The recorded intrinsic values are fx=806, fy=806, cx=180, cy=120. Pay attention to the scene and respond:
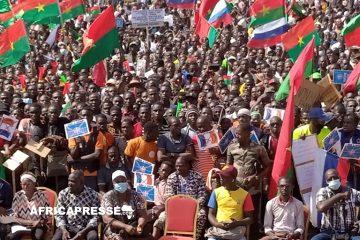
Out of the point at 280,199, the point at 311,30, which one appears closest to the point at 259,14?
the point at 311,30

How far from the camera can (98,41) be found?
14828 mm

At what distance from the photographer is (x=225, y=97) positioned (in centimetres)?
1359

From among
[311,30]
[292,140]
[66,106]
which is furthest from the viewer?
[311,30]

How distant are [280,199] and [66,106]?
4.81 m

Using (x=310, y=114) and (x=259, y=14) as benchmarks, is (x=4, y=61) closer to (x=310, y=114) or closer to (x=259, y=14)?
(x=259, y=14)

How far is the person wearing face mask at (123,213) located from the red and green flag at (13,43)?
6627 mm

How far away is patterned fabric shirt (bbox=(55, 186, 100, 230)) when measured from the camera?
9.44 meters

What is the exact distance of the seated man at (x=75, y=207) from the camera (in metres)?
9.40

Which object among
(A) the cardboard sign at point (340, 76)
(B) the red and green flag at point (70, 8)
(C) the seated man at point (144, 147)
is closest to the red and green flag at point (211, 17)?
(B) the red and green flag at point (70, 8)

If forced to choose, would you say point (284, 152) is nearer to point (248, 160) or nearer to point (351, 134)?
point (248, 160)

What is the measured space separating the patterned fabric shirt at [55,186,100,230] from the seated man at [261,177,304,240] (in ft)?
6.70

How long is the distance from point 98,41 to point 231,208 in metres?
6.40

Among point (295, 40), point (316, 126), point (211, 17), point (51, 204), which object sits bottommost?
point (51, 204)

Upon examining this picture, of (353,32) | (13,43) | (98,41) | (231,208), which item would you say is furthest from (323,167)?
(13,43)
